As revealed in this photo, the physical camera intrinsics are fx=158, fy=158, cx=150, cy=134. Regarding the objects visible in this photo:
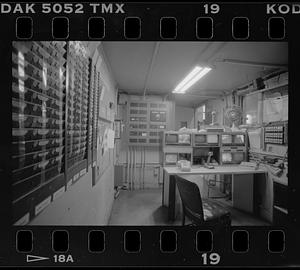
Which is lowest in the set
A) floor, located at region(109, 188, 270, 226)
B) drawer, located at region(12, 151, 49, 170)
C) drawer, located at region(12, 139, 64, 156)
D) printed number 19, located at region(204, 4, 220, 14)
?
floor, located at region(109, 188, 270, 226)

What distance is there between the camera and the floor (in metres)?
2.32

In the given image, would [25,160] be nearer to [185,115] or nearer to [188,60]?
[188,60]

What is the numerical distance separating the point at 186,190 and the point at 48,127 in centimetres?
153

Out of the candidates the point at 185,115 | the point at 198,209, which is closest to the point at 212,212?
the point at 198,209

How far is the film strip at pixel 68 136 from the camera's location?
2.25ft

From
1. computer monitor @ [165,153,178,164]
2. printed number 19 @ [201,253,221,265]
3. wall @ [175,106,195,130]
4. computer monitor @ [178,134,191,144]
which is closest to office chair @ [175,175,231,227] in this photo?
printed number 19 @ [201,253,221,265]

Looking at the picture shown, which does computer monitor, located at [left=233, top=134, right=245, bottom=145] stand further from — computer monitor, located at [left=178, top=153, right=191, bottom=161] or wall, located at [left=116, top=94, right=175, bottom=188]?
wall, located at [left=116, top=94, right=175, bottom=188]

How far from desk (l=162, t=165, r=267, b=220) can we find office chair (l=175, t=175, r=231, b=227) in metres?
0.48

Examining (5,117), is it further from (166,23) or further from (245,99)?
(245,99)

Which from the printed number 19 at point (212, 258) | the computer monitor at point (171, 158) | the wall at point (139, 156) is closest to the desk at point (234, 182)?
the computer monitor at point (171, 158)

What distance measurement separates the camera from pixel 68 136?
91 cm

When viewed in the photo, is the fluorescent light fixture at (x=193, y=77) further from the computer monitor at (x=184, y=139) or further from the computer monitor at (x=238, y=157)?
the computer monitor at (x=238, y=157)

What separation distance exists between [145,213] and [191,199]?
1158 mm

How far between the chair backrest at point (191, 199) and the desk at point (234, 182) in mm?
469
